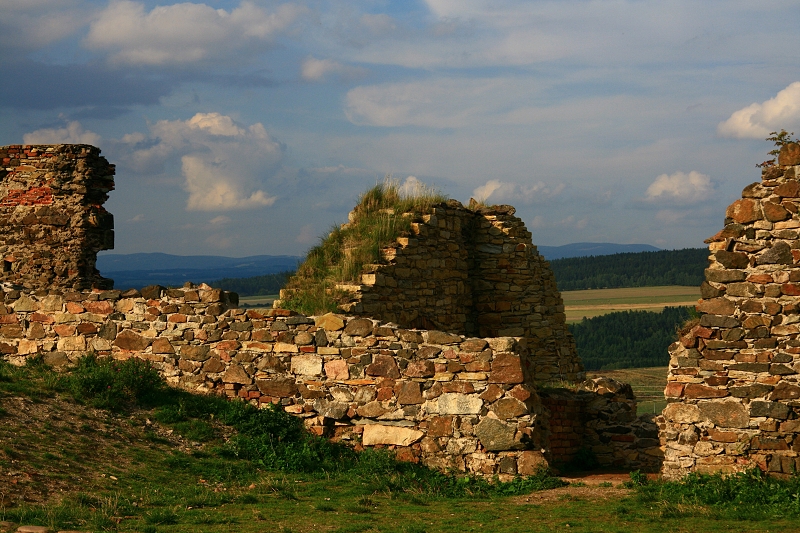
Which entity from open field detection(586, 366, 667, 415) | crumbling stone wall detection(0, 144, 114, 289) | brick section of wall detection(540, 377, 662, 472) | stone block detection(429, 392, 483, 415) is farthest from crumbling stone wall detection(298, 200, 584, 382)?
open field detection(586, 366, 667, 415)

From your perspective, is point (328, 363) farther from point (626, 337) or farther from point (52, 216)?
point (626, 337)

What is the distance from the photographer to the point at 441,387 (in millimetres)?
10484

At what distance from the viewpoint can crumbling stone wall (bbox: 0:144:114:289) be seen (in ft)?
46.5

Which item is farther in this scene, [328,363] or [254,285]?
[254,285]

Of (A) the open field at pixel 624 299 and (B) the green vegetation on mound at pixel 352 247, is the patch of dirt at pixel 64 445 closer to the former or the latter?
(B) the green vegetation on mound at pixel 352 247

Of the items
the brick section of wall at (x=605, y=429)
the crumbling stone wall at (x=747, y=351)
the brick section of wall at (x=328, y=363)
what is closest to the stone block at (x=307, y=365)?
the brick section of wall at (x=328, y=363)

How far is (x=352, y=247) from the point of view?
13531 mm

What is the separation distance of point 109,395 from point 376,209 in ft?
18.4

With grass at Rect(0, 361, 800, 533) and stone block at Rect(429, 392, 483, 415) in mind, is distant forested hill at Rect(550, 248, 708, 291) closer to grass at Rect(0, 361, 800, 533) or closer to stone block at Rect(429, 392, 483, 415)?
stone block at Rect(429, 392, 483, 415)

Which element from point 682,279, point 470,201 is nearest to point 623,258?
point 682,279

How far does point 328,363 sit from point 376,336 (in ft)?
2.51

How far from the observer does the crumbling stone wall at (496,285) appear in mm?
14672

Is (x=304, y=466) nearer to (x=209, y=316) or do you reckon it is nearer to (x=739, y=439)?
(x=209, y=316)

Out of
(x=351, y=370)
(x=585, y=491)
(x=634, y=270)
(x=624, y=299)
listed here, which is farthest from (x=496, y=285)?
(x=634, y=270)
